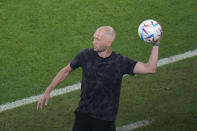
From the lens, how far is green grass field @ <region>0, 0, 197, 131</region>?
30.3ft

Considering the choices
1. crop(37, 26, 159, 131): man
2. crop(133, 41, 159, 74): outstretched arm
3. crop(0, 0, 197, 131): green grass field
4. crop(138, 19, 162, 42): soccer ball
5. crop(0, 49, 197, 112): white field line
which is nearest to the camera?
crop(133, 41, 159, 74): outstretched arm

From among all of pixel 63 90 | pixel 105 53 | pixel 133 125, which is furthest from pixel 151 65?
pixel 63 90

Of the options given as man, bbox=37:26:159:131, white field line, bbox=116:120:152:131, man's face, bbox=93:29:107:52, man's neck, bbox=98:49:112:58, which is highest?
man's face, bbox=93:29:107:52

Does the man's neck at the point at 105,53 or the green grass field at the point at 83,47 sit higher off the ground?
the man's neck at the point at 105,53

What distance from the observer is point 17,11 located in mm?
12812

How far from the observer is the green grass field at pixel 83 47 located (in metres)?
9.24

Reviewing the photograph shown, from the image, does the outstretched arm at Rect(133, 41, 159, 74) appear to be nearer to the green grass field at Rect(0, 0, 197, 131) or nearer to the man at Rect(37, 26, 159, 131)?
the man at Rect(37, 26, 159, 131)


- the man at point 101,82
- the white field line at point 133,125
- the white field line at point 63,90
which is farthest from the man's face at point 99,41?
the white field line at point 63,90

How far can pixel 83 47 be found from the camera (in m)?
11.5

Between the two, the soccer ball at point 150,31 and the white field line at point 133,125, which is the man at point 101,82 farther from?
the white field line at point 133,125

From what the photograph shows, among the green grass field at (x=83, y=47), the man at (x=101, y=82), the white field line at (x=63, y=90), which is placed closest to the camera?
the man at (x=101, y=82)

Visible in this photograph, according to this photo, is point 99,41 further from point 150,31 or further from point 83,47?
point 83,47

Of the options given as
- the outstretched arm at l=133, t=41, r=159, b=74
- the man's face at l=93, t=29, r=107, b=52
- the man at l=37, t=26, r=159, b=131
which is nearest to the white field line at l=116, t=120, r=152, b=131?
the man at l=37, t=26, r=159, b=131

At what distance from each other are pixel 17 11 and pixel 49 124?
450 centimetres
